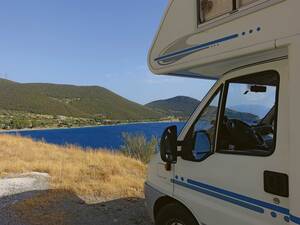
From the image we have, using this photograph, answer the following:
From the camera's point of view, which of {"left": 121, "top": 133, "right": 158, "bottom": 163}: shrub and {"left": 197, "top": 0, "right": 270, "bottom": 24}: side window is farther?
{"left": 121, "top": 133, "right": 158, "bottom": 163}: shrub

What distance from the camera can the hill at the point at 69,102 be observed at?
104 meters

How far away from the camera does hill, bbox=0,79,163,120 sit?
104m

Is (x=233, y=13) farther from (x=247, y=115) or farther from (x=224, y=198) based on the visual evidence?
(x=224, y=198)

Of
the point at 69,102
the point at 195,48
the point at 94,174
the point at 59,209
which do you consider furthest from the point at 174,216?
the point at 69,102

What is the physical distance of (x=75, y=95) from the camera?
12575cm

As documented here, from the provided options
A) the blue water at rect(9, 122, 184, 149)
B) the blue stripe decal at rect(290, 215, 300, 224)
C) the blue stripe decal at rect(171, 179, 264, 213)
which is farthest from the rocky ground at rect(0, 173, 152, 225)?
the blue stripe decal at rect(290, 215, 300, 224)

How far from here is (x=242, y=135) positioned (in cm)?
363

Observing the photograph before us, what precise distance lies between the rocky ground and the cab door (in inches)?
123

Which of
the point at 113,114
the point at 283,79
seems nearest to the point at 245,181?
the point at 283,79

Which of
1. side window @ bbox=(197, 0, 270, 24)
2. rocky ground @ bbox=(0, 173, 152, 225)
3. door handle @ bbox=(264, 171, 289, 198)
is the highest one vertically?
side window @ bbox=(197, 0, 270, 24)

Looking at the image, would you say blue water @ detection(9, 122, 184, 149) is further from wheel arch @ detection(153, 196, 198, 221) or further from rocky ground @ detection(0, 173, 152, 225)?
rocky ground @ detection(0, 173, 152, 225)

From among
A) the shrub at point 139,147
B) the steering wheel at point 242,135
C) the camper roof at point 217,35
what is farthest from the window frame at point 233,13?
the shrub at point 139,147

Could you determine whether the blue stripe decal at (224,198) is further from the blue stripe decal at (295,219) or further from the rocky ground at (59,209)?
the rocky ground at (59,209)

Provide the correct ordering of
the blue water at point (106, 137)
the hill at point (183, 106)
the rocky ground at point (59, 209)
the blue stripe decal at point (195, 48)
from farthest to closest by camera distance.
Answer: the blue water at point (106, 137), the rocky ground at point (59, 209), the hill at point (183, 106), the blue stripe decal at point (195, 48)
